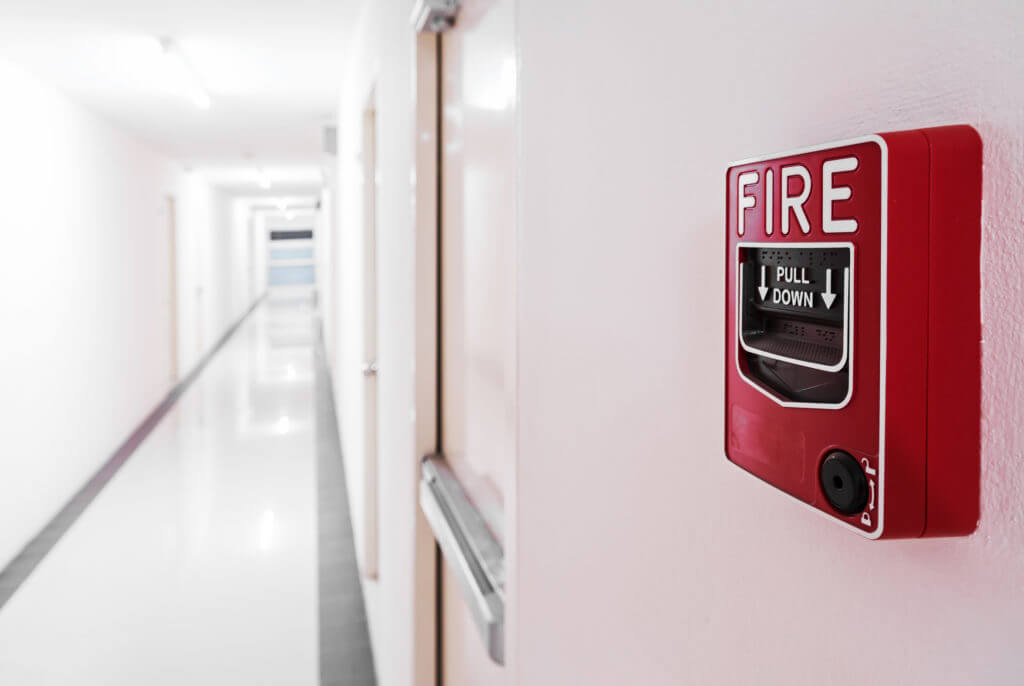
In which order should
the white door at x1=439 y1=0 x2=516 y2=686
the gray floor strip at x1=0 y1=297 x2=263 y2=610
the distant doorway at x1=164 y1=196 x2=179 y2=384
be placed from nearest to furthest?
the white door at x1=439 y1=0 x2=516 y2=686 → the gray floor strip at x1=0 y1=297 x2=263 y2=610 → the distant doorway at x1=164 y1=196 x2=179 y2=384

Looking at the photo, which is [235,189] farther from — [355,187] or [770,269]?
[770,269]

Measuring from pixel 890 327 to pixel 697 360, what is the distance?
231mm

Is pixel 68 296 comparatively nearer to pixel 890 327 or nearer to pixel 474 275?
pixel 474 275

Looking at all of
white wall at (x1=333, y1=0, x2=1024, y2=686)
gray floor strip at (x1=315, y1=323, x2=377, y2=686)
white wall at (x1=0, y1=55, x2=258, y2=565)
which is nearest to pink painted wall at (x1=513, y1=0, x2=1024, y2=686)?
white wall at (x1=333, y1=0, x2=1024, y2=686)

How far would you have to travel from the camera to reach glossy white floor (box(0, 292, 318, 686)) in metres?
3.04

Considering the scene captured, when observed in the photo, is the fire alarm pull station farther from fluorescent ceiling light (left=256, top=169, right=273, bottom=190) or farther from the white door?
fluorescent ceiling light (left=256, top=169, right=273, bottom=190)

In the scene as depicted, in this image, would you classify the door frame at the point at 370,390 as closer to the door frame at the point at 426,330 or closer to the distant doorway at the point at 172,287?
the door frame at the point at 426,330

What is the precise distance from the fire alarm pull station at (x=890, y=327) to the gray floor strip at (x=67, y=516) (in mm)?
4116

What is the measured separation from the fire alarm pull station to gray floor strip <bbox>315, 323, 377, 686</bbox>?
295 cm

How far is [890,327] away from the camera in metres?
0.30

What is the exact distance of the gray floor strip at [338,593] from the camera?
120 inches

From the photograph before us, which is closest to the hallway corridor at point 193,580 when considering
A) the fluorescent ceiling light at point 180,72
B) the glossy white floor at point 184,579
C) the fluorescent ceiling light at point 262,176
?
the glossy white floor at point 184,579

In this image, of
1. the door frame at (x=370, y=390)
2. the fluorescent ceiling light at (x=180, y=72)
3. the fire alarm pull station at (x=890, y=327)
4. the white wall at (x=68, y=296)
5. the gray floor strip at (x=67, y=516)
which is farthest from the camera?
the white wall at (x=68, y=296)

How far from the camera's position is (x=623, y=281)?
65 centimetres
